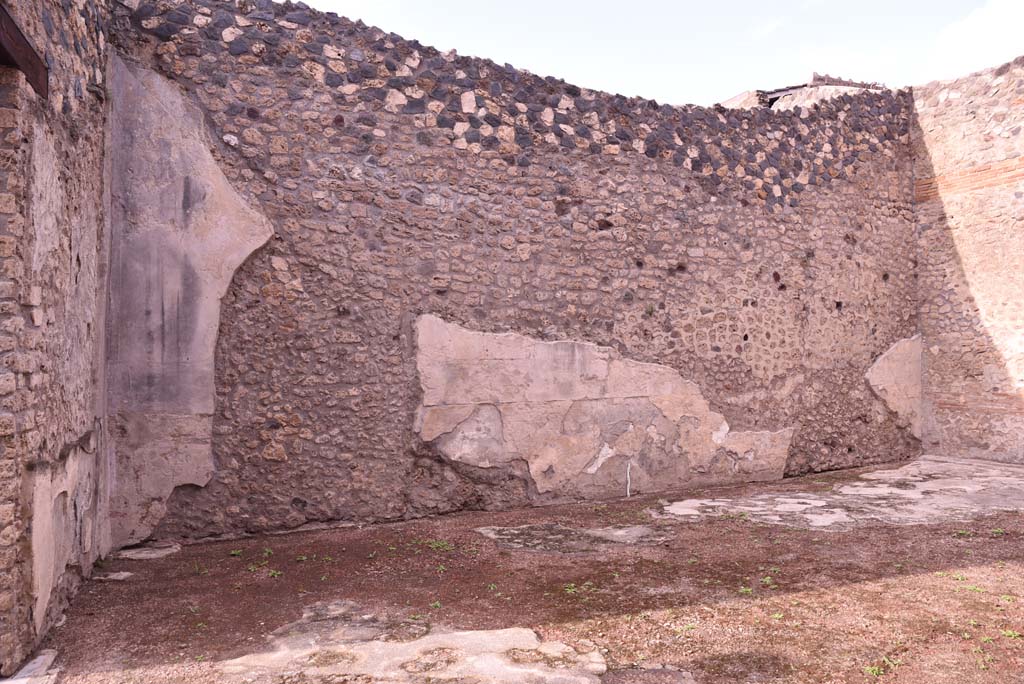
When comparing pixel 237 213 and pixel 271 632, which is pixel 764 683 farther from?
pixel 237 213

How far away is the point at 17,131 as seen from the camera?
2.68m

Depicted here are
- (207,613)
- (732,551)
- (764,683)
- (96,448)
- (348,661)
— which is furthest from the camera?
(732,551)

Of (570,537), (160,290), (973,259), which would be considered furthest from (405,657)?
(973,259)

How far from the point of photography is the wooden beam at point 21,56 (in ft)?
8.05

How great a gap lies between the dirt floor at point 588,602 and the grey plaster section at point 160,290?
1.72ft

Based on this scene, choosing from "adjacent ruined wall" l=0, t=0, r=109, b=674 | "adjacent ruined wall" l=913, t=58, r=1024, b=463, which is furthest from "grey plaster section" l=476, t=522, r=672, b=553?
"adjacent ruined wall" l=913, t=58, r=1024, b=463

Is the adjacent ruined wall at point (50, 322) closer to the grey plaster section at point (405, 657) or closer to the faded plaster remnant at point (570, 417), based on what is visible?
the grey plaster section at point (405, 657)

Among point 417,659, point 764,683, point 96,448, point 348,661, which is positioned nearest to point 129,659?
point 348,661

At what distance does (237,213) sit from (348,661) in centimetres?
289

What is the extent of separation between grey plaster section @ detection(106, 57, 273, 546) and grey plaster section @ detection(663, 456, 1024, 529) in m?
3.31

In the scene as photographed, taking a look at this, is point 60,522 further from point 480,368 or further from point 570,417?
point 570,417

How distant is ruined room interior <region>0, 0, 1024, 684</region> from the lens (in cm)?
293

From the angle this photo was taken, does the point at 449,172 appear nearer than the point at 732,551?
No

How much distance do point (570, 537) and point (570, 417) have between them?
113cm
